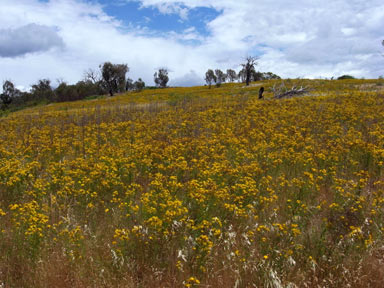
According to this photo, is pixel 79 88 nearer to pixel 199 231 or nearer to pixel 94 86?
pixel 94 86

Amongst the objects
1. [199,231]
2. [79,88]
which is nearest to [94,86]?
[79,88]

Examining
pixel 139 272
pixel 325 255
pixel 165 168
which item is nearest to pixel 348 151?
pixel 325 255

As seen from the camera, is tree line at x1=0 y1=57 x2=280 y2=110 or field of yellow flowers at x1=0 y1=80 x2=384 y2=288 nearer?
field of yellow flowers at x1=0 y1=80 x2=384 y2=288

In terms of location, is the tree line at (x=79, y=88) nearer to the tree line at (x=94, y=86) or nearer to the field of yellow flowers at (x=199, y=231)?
the tree line at (x=94, y=86)

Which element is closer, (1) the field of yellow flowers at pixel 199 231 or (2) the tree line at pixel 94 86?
(1) the field of yellow flowers at pixel 199 231

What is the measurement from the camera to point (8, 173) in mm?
5695

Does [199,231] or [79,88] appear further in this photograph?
[79,88]

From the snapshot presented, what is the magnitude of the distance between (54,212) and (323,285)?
13.0 ft

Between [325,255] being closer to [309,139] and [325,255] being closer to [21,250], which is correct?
[21,250]

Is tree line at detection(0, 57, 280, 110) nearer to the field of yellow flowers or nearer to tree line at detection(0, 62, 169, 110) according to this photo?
tree line at detection(0, 62, 169, 110)

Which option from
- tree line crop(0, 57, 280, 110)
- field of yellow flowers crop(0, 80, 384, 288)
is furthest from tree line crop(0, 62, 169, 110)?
field of yellow flowers crop(0, 80, 384, 288)

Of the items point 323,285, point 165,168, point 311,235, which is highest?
point 165,168

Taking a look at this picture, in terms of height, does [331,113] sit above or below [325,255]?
above

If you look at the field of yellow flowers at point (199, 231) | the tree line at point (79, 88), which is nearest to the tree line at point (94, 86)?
the tree line at point (79, 88)
